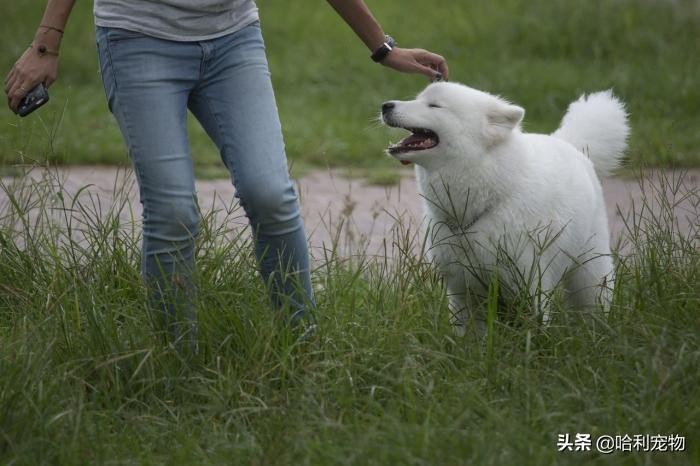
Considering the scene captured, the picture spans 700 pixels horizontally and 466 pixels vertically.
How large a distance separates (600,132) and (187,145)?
73.2 inches

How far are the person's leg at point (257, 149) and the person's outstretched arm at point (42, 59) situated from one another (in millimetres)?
452

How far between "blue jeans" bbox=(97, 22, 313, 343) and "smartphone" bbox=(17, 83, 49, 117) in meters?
0.21

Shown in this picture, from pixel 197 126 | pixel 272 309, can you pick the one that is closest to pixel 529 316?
pixel 272 309

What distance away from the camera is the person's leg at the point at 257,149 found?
11.1ft

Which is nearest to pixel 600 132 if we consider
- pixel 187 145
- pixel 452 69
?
pixel 187 145


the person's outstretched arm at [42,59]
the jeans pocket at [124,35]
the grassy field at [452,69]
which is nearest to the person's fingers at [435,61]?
the jeans pocket at [124,35]

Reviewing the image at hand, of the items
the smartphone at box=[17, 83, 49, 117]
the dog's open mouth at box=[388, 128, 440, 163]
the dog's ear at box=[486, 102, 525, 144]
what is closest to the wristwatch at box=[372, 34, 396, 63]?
the dog's open mouth at box=[388, 128, 440, 163]

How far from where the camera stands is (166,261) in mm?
3416

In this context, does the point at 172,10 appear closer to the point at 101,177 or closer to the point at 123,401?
the point at 123,401

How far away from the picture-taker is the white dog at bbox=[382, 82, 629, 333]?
3877mm

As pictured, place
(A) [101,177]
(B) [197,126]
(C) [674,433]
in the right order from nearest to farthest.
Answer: (C) [674,433], (A) [101,177], (B) [197,126]

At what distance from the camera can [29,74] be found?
3.35 m

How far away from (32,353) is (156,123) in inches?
30.6

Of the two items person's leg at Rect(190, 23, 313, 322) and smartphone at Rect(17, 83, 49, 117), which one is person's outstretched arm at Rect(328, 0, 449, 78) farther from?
smartphone at Rect(17, 83, 49, 117)
